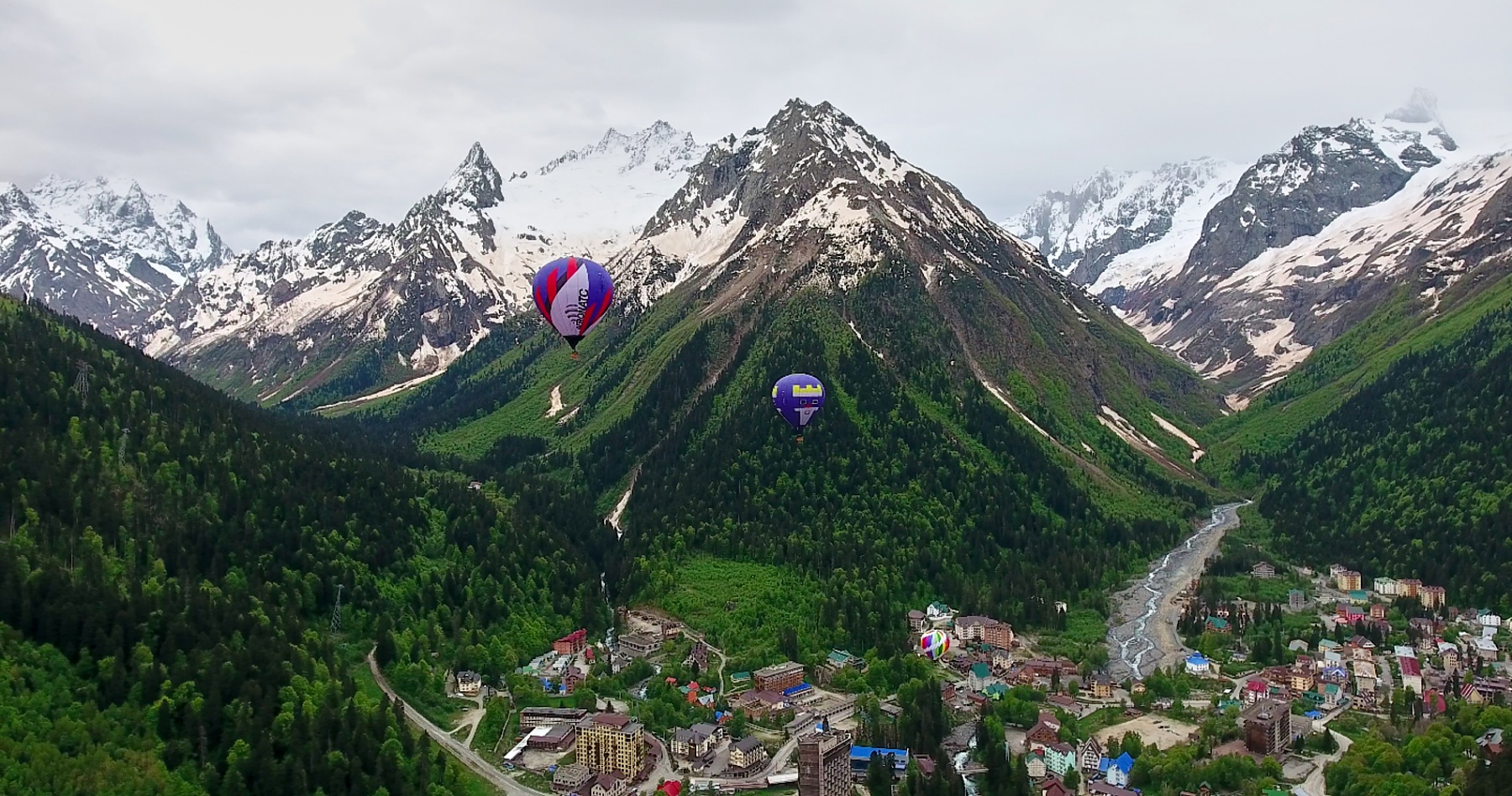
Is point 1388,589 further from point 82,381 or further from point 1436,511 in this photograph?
point 82,381

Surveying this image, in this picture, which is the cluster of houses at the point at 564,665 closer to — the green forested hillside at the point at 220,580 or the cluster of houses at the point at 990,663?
the green forested hillside at the point at 220,580

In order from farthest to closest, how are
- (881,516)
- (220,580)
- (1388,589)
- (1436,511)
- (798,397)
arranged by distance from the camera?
1. (1436,511)
2. (881,516)
3. (1388,589)
4. (798,397)
5. (220,580)

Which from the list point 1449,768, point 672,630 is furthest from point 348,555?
point 1449,768

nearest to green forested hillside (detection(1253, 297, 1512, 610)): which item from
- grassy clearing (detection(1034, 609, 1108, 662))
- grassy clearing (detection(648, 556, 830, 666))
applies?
grassy clearing (detection(1034, 609, 1108, 662))

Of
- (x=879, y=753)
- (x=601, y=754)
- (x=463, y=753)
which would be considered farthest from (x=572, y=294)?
(x=879, y=753)

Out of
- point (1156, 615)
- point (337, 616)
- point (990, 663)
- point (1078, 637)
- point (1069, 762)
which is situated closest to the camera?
point (1069, 762)

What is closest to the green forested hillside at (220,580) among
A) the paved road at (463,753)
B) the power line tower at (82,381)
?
the power line tower at (82,381)

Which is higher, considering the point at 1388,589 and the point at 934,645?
the point at 934,645

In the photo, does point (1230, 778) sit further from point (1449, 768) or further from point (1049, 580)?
point (1049, 580)
